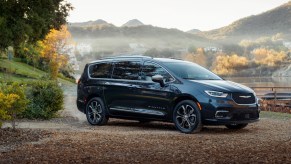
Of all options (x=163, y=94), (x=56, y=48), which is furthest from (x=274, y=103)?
(x=56, y=48)

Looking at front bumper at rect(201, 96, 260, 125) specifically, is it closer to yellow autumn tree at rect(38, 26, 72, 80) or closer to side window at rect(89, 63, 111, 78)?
side window at rect(89, 63, 111, 78)

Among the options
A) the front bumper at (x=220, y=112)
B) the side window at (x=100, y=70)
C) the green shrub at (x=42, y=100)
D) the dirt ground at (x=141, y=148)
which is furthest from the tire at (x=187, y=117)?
the green shrub at (x=42, y=100)

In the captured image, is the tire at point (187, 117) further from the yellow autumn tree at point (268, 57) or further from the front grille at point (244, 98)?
the yellow autumn tree at point (268, 57)

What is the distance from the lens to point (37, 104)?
16.1m

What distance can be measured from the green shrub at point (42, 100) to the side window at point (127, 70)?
326 cm

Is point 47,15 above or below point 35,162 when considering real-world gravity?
above

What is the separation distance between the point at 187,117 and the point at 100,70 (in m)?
3.61

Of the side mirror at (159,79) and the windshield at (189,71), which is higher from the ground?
the windshield at (189,71)

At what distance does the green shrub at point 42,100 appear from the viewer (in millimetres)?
16078

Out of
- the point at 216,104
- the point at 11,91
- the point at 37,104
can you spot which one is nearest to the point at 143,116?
the point at 216,104

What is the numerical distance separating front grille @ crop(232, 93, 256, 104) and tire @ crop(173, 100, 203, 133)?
94 cm

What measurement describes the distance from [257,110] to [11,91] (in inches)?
241

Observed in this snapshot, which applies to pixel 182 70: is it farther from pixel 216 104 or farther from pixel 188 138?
pixel 188 138

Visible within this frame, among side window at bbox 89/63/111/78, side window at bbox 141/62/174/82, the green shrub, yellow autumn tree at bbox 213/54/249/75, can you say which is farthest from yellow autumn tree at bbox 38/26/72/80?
yellow autumn tree at bbox 213/54/249/75
